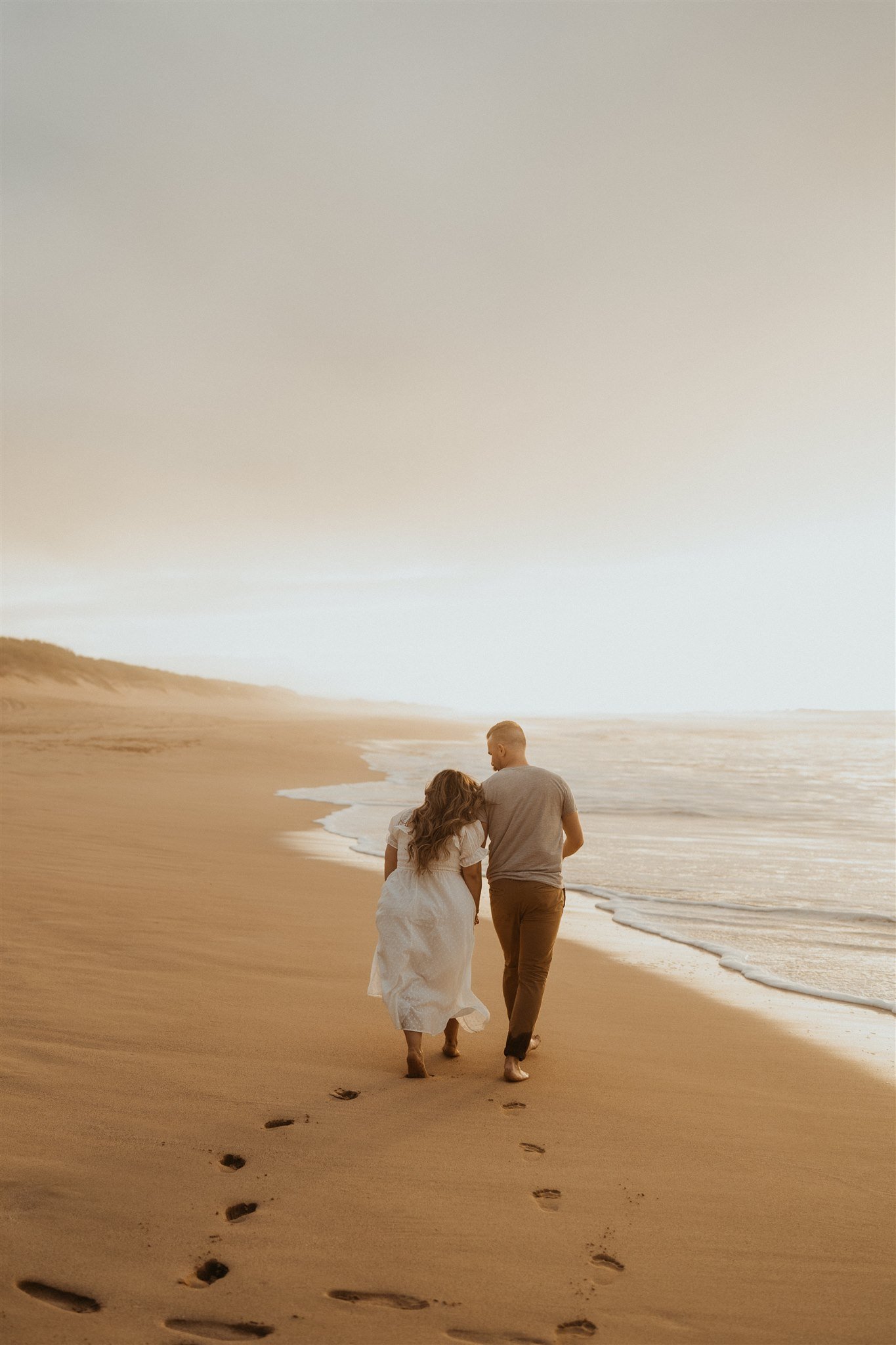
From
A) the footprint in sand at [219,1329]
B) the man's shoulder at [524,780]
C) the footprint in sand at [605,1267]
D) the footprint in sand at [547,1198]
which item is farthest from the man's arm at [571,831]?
the footprint in sand at [219,1329]

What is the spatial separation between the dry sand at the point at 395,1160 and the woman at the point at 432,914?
37 cm

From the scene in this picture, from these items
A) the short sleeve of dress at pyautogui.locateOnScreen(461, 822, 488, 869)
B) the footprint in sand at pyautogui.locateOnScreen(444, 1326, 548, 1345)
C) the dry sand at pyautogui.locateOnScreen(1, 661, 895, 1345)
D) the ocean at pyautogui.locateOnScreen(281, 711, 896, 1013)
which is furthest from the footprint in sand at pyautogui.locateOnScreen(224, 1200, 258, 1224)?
the ocean at pyautogui.locateOnScreen(281, 711, 896, 1013)

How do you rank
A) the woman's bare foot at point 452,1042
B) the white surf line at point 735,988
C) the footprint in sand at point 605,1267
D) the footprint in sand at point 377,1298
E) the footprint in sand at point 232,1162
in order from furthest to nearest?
the white surf line at point 735,988
the woman's bare foot at point 452,1042
the footprint in sand at point 232,1162
the footprint in sand at point 605,1267
the footprint in sand at point 377,1298

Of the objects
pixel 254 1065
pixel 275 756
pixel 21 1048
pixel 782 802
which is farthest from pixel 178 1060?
pixel 275 756

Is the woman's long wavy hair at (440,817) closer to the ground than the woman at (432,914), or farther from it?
farther from it

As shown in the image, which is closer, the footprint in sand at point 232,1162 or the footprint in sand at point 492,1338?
the footprint in sand at point 492,1338

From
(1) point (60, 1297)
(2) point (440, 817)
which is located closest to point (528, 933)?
(2) point (440, 817)

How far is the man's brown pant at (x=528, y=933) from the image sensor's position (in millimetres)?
4711

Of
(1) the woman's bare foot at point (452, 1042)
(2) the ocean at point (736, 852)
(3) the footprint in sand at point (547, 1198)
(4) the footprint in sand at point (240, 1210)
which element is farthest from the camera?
(2) the ocean at point (736, 852)

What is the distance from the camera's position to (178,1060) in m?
4.47

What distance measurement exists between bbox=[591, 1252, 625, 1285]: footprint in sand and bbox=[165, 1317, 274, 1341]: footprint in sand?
3.57ft

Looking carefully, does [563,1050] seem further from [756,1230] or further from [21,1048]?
[21,1048]

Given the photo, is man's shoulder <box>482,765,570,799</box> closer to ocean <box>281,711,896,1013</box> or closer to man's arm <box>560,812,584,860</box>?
man's arm <box>560,812,584,860</box>

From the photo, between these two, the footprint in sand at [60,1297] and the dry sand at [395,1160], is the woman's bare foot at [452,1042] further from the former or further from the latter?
the footprint in sand at [60,1297]
